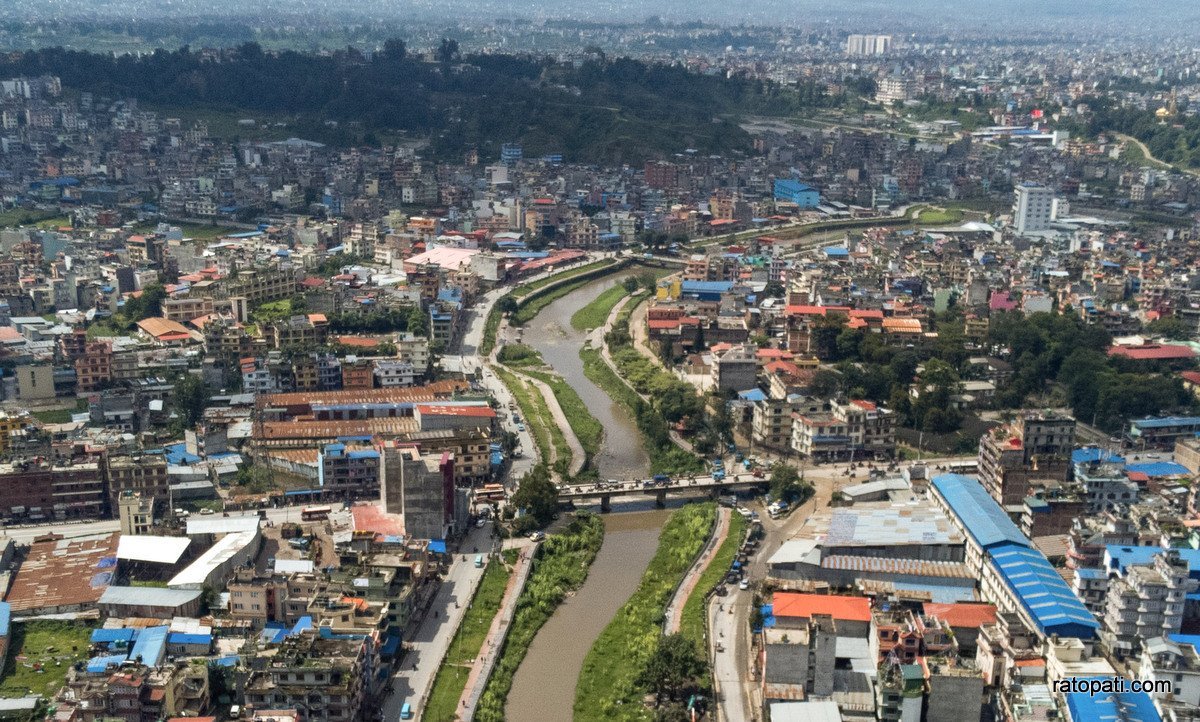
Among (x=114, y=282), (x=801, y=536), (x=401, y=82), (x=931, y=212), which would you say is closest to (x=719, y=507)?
(x=801, y=536)

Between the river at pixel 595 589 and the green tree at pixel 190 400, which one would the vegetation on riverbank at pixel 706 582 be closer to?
the river at pixel 595 589

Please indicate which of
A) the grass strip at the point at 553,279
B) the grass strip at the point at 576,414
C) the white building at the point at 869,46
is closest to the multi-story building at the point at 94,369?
the grass strip at the point at 576,414

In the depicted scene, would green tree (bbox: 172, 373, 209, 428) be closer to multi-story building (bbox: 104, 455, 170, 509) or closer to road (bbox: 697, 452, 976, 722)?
multi-story building (bbox: 104, 455, 170, 509)

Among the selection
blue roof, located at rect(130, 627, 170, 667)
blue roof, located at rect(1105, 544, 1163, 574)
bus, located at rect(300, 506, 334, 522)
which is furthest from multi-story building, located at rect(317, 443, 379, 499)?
blue roof, located at rect(1105, 544, 1163, 574)

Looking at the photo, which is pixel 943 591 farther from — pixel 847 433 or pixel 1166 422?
pixel 1166 422

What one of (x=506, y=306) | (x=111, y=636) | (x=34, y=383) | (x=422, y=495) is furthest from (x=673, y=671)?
(x=506, y=306)
